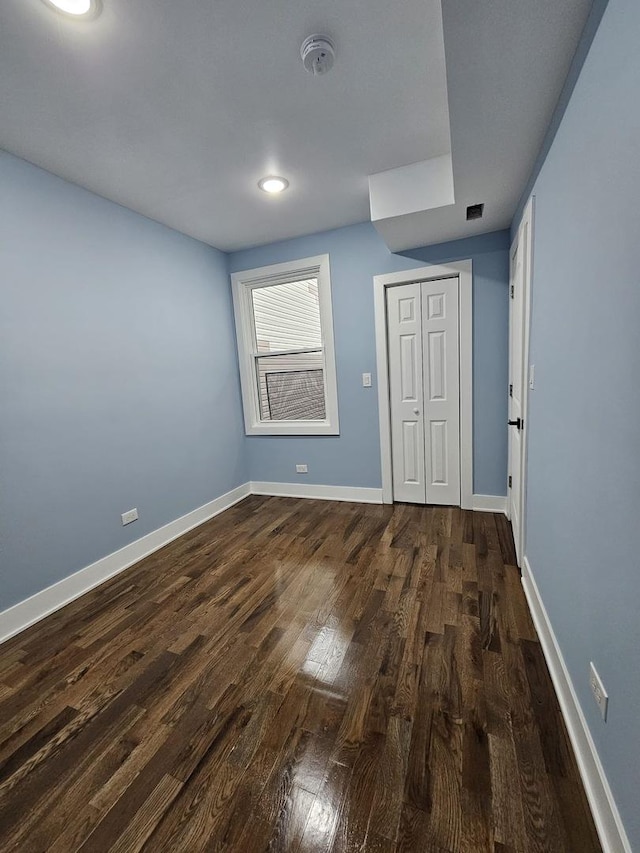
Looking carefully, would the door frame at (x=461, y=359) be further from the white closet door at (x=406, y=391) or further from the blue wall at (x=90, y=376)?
the blue wall at (x=90, y=376)

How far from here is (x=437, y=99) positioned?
172 centimetres

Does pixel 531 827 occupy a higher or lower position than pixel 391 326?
lower

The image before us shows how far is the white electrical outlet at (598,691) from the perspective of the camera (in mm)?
966

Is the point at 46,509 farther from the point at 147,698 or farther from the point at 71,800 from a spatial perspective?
the point at 71,800

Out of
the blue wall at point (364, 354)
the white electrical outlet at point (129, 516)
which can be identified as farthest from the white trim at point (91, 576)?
the blue wall at point (364, 354)

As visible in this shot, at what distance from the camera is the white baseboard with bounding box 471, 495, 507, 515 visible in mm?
3057

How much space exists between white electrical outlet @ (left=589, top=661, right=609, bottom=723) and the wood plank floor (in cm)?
29

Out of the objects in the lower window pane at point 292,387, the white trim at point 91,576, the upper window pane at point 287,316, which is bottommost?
the white trim at point 91,576

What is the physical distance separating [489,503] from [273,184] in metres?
3.06

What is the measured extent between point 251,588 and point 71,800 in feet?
3.78

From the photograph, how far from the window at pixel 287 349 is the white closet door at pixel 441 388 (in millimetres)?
897

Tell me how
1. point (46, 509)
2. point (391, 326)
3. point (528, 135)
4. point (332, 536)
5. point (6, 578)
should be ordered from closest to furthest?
point (528, 135)
point (6, 578)
point (46, 509)
point (332, 536)
point (391, 326)

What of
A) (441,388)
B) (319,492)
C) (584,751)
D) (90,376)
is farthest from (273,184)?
(584,751)

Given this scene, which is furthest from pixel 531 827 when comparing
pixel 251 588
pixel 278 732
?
pixel 251 588
